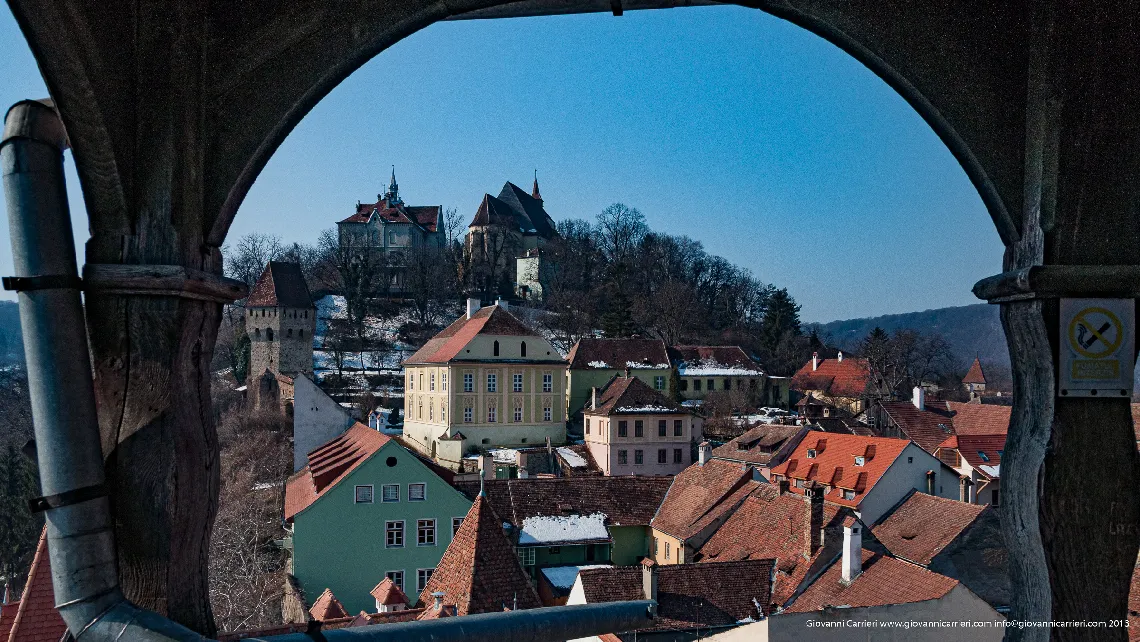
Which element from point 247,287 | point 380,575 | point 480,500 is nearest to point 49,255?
point 247,287

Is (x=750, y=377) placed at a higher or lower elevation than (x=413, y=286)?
lower

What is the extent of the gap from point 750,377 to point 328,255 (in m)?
42.2

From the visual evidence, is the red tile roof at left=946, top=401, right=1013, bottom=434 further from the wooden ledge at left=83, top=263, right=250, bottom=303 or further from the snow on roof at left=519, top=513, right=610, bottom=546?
the wooden ledge at left=83, top=263, right=250, bottom=303

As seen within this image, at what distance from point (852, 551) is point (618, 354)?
36658 mm

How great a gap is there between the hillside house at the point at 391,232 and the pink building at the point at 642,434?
42.8m

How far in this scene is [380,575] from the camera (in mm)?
17609

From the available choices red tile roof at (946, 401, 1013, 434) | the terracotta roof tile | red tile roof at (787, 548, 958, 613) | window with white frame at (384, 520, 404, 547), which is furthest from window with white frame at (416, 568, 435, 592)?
red tile roof at (946, 401, 1013, 434)

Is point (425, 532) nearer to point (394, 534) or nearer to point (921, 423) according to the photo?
point (394, 534)

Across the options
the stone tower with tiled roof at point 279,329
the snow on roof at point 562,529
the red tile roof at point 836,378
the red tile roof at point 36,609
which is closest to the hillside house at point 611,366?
the red tile roof at point 836,378

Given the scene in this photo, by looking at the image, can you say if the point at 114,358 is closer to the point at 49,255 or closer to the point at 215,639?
the point at 49,255

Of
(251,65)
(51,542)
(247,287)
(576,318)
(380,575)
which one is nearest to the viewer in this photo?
(51,542)

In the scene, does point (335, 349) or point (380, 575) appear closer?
point (380, 575)

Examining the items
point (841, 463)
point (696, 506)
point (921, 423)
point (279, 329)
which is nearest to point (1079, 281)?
point (696, 506)

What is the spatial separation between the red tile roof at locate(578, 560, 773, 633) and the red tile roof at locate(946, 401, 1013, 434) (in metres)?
21.4
